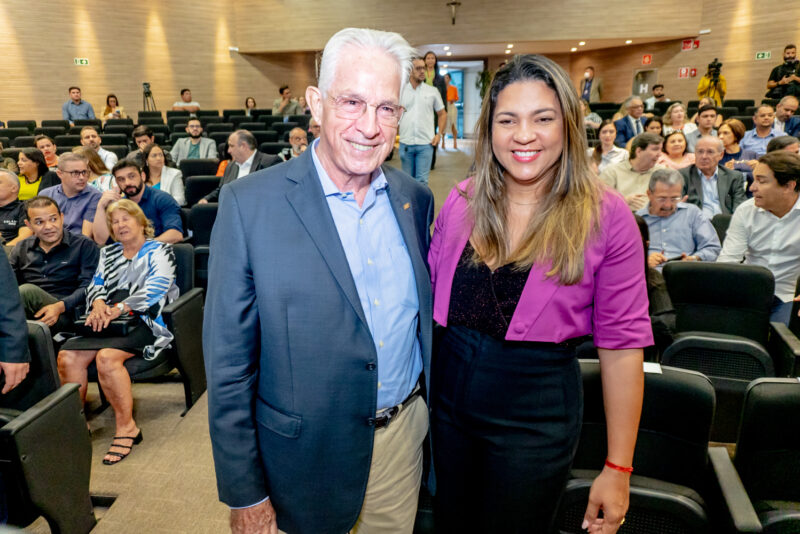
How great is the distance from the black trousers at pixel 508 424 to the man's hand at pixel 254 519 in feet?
1.46

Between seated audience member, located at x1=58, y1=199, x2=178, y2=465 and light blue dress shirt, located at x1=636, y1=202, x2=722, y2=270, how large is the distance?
3229 millimetres

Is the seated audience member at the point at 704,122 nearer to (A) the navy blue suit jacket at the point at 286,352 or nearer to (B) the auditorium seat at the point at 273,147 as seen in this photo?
(B) the auditorium seat at the point at 273,147

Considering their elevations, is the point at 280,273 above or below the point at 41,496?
above

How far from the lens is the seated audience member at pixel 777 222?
2.89 m

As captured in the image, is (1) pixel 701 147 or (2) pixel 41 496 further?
(1) pixel 701 147

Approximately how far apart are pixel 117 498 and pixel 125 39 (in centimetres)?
1404

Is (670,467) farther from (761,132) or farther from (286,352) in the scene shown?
(761,132)

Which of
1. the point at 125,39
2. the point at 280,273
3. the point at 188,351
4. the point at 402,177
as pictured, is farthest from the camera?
the point at 125,39

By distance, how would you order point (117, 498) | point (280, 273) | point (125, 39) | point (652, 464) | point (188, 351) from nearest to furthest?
point (280, 273), point (652, 464), point (117, 498), point (188, 351), point (125, 39)

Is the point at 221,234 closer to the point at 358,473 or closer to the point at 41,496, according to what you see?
the point at 358,473

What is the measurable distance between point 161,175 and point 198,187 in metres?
0.39

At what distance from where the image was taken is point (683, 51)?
13609mm

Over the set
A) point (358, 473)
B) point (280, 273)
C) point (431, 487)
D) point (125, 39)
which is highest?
point (125, 39)

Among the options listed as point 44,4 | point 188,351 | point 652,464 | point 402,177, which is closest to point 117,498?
point 188,351
